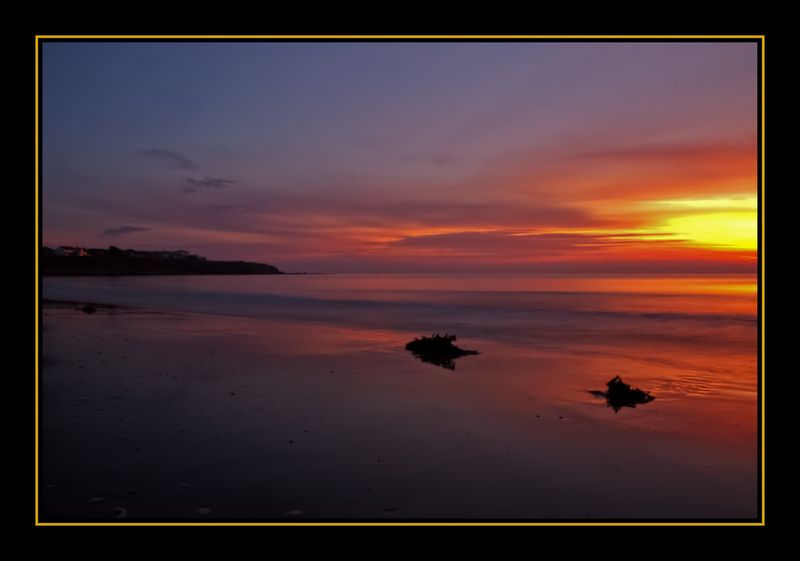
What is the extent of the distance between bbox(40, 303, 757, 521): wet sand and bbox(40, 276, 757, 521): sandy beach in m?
0.03

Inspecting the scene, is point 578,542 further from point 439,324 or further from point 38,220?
point 439,324

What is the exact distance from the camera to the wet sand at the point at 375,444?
607 centimetres

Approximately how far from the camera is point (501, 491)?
6418mm

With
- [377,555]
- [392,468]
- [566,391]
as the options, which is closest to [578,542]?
[377,555]

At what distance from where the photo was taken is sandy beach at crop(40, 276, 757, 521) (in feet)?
19.9

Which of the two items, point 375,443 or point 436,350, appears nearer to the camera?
point 375,443

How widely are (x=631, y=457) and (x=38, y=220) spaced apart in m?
8.15

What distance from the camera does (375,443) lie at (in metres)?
7.91

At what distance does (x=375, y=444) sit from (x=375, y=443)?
0.04 meters

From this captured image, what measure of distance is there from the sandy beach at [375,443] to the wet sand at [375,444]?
3 cm
